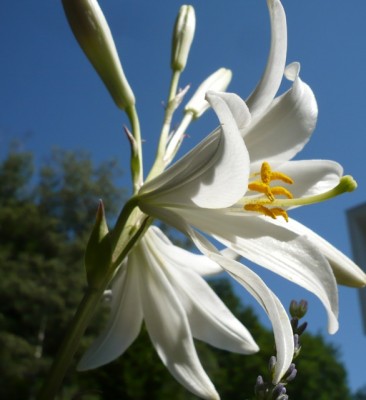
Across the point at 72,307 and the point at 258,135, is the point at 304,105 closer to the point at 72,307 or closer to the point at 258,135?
the point at 258,135

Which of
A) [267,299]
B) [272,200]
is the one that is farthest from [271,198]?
[267,299]

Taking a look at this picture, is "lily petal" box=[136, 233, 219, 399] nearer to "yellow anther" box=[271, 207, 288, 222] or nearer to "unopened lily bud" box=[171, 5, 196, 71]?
"yellow anther" box=[271, 207, 288, 222]

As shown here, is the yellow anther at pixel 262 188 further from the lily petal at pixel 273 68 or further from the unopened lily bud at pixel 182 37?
the unopened lily bud at pixel 182 37

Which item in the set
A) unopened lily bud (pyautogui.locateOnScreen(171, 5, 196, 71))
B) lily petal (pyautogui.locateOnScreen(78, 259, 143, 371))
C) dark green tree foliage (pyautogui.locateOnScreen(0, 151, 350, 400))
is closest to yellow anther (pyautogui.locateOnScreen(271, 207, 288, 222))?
lily petal (pyautogui.locateOnScreen(78, 259, 143, 371))

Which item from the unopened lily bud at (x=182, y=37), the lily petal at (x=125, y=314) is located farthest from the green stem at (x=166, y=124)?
the lily petal at (x=125, y=314)

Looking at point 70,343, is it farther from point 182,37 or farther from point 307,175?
point 182,37
